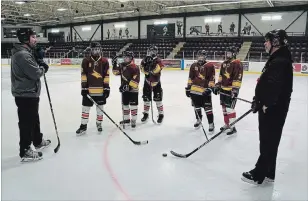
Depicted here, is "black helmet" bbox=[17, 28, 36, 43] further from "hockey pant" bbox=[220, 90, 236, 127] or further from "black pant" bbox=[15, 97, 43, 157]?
"hockey pant" bbox=[220, 90, 236, 127]

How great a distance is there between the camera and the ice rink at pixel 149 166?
7.23 feet

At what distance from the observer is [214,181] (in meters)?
2.40

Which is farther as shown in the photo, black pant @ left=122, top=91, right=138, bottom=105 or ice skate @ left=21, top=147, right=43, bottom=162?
black pant @ left=122, top=91, right=138, bottom=105

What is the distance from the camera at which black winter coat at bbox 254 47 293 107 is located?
2043 mm

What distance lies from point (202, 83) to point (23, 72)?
89.5 inches

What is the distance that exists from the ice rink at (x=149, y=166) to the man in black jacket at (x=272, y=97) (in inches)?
10.4

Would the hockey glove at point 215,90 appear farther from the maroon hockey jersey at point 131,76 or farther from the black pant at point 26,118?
the black pant at point 26,118

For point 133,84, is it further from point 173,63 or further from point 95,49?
point 173,63

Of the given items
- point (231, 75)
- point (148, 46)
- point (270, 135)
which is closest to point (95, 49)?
point (231, 75)

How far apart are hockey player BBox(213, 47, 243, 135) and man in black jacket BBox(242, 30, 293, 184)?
133 cm

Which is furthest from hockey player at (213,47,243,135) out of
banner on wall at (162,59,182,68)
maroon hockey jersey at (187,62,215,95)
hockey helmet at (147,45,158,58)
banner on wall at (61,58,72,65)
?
banner on wall at (61,58,72,65)

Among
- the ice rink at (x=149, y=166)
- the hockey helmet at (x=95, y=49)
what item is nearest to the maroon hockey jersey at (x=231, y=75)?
the ice rink at (x=149, y=166)

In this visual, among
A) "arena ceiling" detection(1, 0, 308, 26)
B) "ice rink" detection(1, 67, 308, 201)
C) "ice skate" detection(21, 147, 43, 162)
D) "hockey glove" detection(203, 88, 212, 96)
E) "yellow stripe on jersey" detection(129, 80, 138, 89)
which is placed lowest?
"ice rink" detection(1, 67, 308, 201)

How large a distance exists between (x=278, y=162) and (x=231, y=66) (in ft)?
4.63
